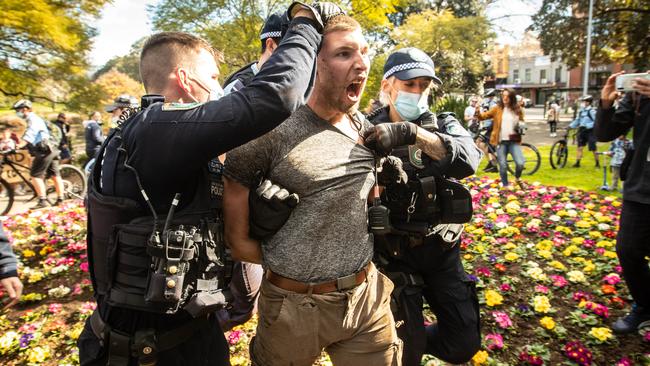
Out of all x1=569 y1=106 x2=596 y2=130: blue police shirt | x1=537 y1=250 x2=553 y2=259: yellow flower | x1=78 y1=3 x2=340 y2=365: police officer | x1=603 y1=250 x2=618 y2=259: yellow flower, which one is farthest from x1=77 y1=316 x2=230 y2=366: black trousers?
x1=569 y1=106 x2=596 y2=130: blue police shirt

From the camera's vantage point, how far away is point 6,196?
8.14m

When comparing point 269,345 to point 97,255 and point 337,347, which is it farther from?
point 97,255

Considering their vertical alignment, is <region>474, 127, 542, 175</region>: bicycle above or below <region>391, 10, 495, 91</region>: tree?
below

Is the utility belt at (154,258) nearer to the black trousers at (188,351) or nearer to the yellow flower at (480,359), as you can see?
the black trousers at (188,351)

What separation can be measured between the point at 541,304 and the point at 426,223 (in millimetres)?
1909

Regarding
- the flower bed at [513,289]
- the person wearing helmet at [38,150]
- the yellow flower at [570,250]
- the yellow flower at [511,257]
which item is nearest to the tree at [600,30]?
the flower bed at [513,289]

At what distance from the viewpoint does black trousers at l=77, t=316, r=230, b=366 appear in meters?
1.71

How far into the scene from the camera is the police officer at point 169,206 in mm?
1480

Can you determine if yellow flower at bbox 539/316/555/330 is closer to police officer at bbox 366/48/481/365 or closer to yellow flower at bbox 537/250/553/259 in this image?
police officer at bbox 366/48/481/365

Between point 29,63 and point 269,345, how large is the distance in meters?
9.97

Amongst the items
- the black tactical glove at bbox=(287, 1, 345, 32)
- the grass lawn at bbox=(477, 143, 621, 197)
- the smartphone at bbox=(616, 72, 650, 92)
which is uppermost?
the black tactical glove at bbox=(287, 1, 345, 32)

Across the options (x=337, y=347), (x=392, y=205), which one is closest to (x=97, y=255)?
(x=337, y=347)

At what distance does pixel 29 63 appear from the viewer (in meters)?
9.05

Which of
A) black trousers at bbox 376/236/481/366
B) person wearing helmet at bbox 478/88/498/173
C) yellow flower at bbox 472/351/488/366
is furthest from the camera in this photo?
person wearing helmet at bbox 478/88/498/173
